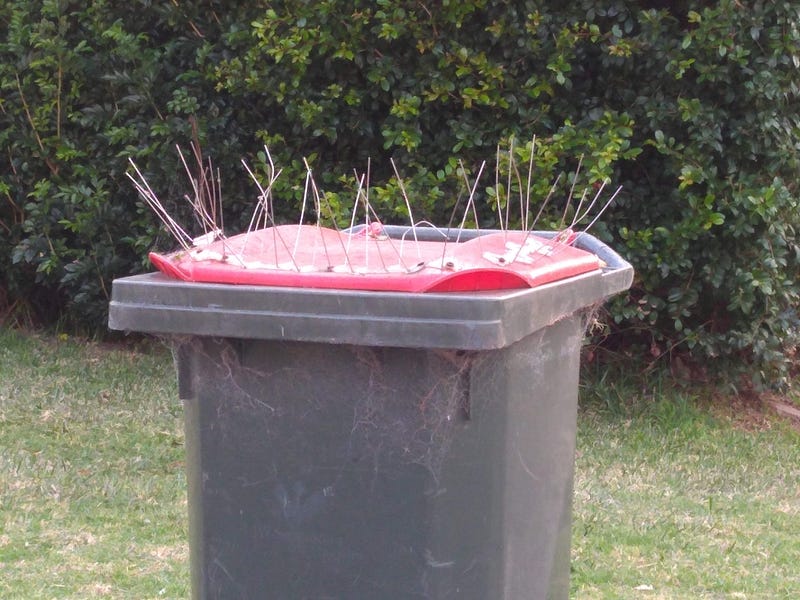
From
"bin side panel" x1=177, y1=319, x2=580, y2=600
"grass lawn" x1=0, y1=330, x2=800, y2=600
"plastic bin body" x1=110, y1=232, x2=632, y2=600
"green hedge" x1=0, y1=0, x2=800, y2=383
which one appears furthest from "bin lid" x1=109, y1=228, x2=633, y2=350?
"green hedge" x1=0, y1=0, x2=800, y2=383

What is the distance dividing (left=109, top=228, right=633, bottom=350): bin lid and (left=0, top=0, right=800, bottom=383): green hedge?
359 centimetres

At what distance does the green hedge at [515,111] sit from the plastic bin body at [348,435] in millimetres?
3539

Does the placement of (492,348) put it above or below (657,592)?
above

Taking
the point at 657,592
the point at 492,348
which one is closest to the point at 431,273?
the point at 492,348

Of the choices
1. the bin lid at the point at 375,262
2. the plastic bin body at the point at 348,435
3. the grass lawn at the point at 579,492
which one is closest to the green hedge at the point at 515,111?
the grass lawn at the point at 579,492

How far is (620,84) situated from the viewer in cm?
635

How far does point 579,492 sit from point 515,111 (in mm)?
2236

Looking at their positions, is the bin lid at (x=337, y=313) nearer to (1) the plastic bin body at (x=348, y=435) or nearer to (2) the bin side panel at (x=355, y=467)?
(1) the plastic bin body at (x=348, y=435)

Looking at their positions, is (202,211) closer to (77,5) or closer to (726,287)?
(726,287)

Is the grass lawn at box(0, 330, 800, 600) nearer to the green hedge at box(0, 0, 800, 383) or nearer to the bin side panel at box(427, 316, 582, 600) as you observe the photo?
the green hedge at box(0, 0, 800, 383)

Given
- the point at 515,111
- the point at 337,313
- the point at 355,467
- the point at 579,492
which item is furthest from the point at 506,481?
the point at 515,111

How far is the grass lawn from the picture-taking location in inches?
177

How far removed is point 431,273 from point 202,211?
31.7 inches

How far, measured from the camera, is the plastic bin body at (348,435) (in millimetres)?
2484
